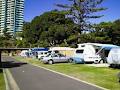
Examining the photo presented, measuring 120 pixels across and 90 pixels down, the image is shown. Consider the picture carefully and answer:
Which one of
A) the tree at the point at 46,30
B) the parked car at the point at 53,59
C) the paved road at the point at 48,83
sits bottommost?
the paved road at the point at 48,83

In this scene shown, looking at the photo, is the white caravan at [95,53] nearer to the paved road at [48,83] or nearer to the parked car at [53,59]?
the parked car at [53,59]

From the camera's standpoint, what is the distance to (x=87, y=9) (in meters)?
73.9

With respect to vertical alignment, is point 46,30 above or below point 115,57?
above

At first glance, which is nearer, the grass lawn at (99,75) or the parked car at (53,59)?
the grass lawn at (99,75)

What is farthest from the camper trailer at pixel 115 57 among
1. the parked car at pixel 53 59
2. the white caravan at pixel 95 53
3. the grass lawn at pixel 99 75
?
the parked car at pixel 53 59

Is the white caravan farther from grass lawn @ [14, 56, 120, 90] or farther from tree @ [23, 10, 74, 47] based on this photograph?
tree @ [23, 10, 74, 47]

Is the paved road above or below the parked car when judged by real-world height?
below

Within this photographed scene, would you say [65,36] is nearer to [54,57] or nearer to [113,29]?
[113,29]

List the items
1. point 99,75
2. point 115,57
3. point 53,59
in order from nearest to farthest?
point 99,75
point 115,57
point 53,59

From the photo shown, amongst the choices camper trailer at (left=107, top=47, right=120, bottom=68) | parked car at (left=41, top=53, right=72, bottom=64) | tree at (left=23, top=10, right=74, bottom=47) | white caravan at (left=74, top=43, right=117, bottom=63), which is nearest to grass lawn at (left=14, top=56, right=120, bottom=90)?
camper trailer at (left=107, top=47, right=120, bottom=68)

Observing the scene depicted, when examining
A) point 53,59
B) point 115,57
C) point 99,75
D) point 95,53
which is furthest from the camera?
point 53,59

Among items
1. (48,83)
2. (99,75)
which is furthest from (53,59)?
(48,83)

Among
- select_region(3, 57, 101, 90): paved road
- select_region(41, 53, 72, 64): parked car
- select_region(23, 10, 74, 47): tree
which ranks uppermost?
select_region(23, 10, 74, 47): tree

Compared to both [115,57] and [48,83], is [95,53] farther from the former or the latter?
[48,83]
